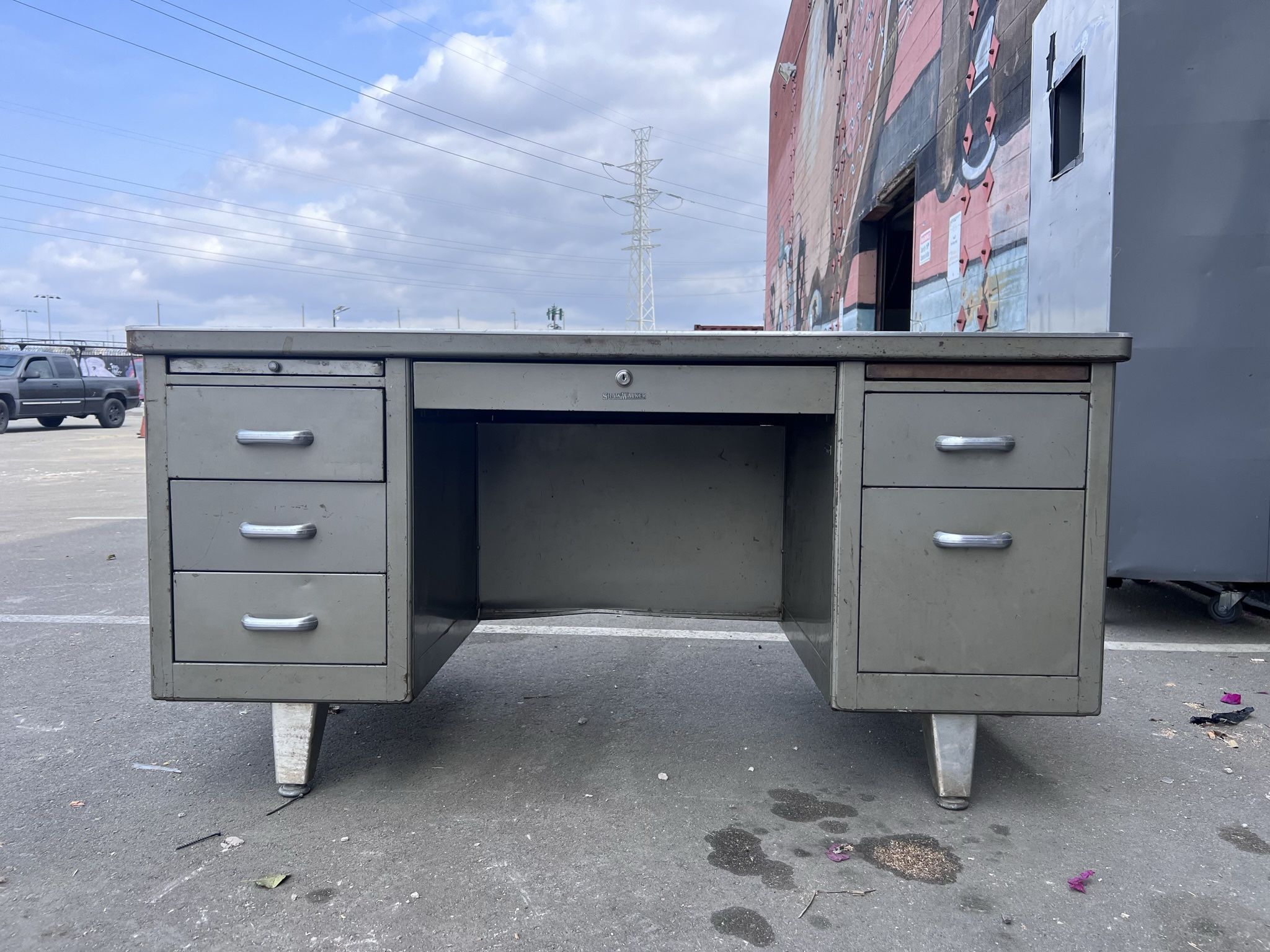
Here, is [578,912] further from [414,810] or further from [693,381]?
[693,381]

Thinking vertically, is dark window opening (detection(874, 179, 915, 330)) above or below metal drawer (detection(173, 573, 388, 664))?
above

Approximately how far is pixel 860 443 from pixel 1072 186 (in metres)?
3.01

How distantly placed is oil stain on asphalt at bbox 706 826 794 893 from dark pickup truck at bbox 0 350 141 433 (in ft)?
61.9

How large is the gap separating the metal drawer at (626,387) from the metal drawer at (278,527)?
329mm

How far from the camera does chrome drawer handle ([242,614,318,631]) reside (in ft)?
7.18

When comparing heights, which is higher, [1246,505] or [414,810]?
[1246,505]

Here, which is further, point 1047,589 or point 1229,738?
point 1229,738

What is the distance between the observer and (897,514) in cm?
216

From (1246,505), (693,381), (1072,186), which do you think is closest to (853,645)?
(693,381)

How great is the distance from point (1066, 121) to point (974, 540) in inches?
134

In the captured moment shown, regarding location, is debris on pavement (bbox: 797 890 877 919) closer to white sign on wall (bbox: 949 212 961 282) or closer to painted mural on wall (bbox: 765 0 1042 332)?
painted mural on wall (bbox: 765 0 1042 332)

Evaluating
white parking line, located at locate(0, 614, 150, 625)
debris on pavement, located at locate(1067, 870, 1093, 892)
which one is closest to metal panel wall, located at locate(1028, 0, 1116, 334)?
debris on pavement, located at locate(1067, 870, 1093, 892)

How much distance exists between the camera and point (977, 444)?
2109 millimetres

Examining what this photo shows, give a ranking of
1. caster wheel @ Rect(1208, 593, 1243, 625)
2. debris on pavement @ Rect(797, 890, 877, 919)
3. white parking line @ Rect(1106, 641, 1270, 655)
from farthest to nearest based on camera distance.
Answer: caster wheel @ Rect(1208, 593, 1243, 625) < white parking line @ Rect(1106, 641, 1270, 655) < debris on pavement @ Rect(797, 890, 877, 919)
